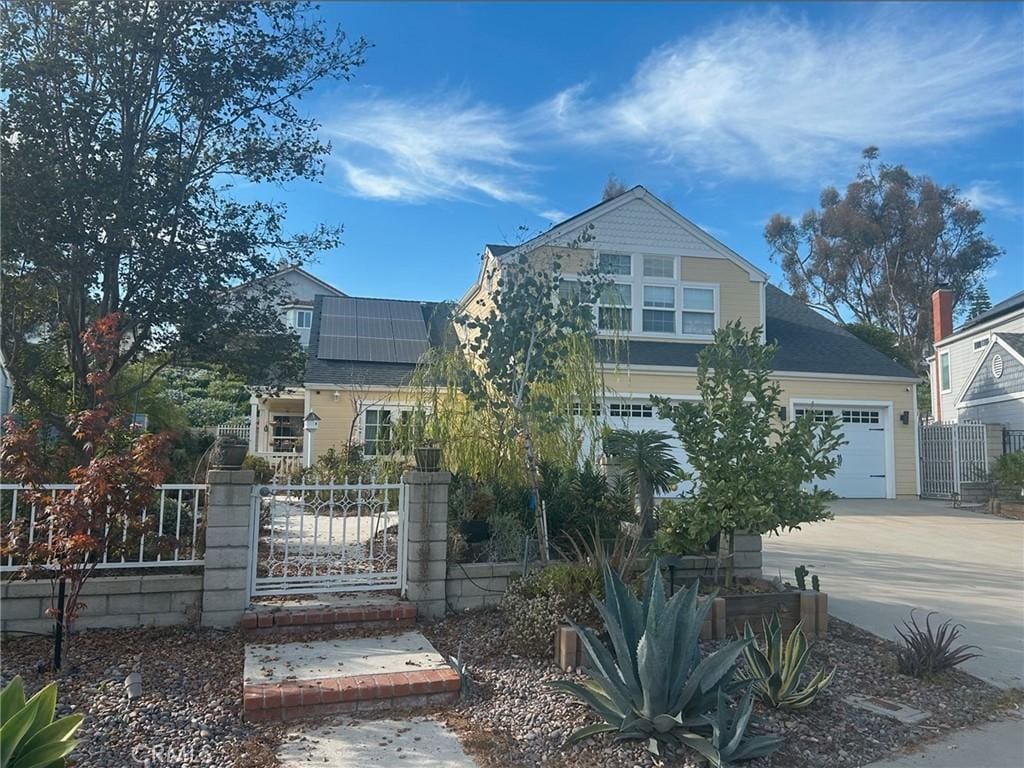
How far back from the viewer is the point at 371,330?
19375mm

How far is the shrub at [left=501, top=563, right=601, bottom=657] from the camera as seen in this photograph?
4.62 metres

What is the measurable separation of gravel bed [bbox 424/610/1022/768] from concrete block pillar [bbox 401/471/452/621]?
51cm

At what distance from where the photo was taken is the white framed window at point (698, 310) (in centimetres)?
1703

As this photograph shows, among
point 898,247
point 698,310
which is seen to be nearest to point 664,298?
point 698,310

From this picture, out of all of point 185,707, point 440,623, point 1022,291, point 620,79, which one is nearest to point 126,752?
point 185,707

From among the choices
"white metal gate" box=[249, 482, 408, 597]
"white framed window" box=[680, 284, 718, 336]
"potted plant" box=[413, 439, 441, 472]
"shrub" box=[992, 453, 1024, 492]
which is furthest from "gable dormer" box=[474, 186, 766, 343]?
"potted plant" box=[413, 439, 441, 472]

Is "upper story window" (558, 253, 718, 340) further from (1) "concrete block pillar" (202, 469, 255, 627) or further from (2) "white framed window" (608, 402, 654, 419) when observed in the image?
(1) "concrete block pillar" (202, 469, 255, 627)

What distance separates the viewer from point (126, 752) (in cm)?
330

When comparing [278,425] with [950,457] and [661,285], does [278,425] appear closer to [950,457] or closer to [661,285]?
[661,285]

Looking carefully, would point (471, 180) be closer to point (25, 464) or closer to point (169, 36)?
point (169, 36)

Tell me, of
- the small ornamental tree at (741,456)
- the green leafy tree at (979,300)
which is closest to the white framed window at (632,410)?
the small ornamental tree at (741,456)

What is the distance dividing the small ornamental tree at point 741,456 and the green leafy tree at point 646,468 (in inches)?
45.0

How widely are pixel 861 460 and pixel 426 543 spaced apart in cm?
1418

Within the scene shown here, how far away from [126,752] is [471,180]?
830cm
